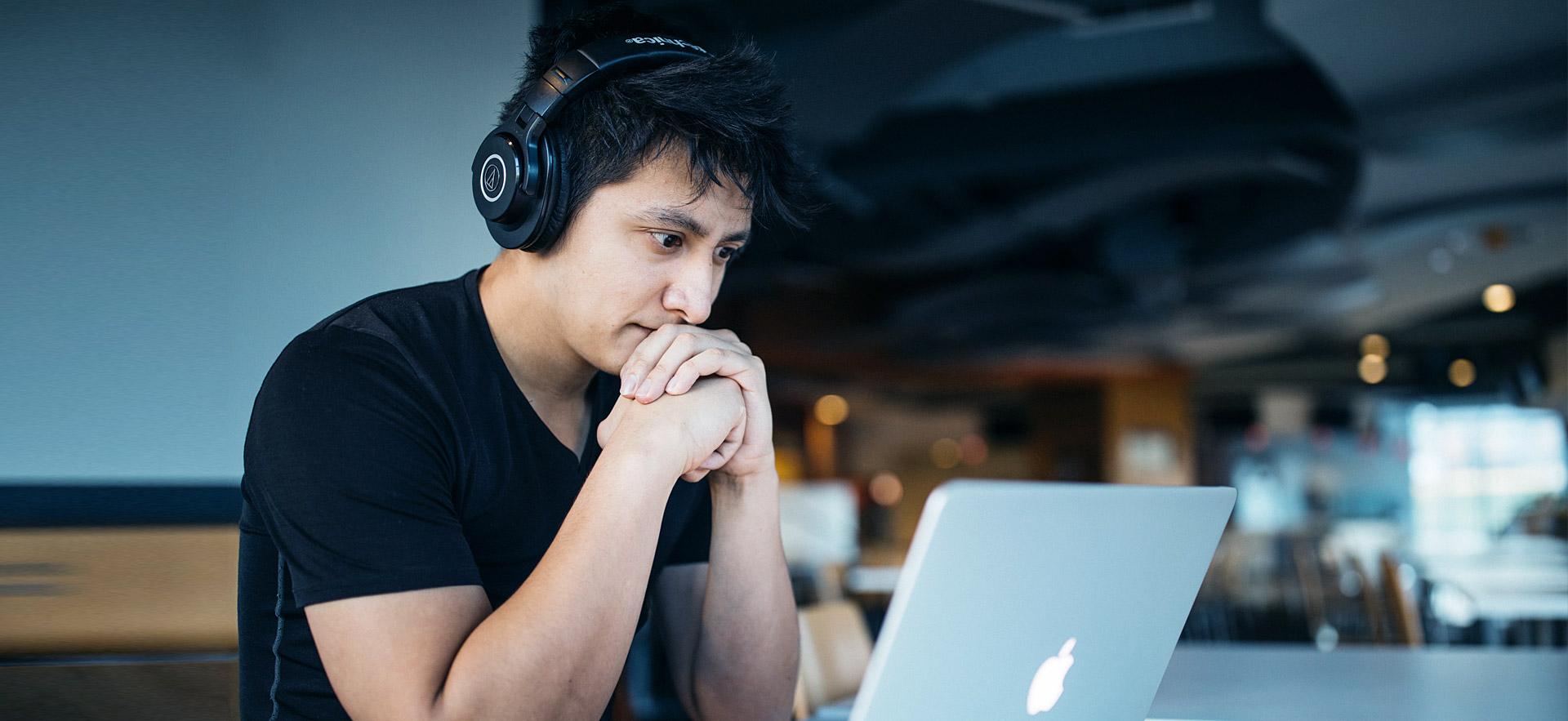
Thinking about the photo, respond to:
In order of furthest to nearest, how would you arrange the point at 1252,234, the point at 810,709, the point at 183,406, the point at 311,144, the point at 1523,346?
the point at 1523,346
the point at 1252,234
the point at 311,144
the point at 183,406
the point at 810,709

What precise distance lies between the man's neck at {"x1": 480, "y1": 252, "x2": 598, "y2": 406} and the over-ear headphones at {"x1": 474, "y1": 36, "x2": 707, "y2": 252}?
0.17 feet

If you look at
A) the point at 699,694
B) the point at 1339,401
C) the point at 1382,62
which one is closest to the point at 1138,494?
the point at 699,694

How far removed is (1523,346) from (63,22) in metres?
14.4

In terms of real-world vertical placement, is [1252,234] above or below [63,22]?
below

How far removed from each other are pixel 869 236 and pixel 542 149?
7030 mm

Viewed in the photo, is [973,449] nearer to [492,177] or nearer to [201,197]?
[201,197]

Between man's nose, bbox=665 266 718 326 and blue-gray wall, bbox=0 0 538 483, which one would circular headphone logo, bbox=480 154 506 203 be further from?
blue-gray wall, bbox=0 0 538 483

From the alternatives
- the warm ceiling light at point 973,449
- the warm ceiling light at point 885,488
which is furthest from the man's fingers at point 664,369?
the warm ceiling light at point 885,488

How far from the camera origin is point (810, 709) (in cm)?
162

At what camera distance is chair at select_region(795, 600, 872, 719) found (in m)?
1.66

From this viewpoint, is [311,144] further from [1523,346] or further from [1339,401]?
[1339,401]

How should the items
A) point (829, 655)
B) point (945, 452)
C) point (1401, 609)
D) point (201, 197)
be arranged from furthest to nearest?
1. point (945, 452)
2. point (1401, 609)
3. point (201, 197)
4. point (829, 655)

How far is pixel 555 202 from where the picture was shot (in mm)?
1139

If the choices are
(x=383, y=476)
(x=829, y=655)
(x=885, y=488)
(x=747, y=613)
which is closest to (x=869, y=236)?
(x=829, y=655)
